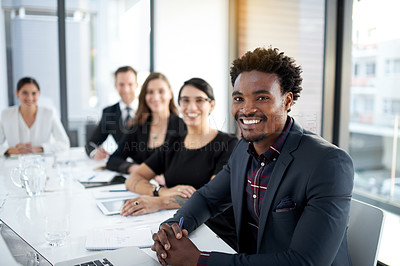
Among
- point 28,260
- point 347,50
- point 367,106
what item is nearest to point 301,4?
point 347,50

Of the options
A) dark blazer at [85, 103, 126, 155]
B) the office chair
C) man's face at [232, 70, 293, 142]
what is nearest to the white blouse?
dark blazer at [85, 103, 126, 155]

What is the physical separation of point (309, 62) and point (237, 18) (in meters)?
1.59

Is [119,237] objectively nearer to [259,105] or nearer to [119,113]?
[259,105]

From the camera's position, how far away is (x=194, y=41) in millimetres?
4680

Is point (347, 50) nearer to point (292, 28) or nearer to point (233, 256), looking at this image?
point (292, 28)

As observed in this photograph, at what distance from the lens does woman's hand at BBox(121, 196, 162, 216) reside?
1.61m

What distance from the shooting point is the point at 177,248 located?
1148mm

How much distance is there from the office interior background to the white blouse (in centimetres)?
78

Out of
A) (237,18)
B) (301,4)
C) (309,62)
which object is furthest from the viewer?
(237,18)

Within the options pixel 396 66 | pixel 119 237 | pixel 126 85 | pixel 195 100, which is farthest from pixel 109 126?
pixel 396 66

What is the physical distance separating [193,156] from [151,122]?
98 cm

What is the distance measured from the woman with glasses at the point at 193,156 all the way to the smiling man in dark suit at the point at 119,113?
117 centimetres

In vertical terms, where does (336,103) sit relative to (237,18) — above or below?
below

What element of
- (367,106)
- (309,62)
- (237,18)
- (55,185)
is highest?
(237,18)
